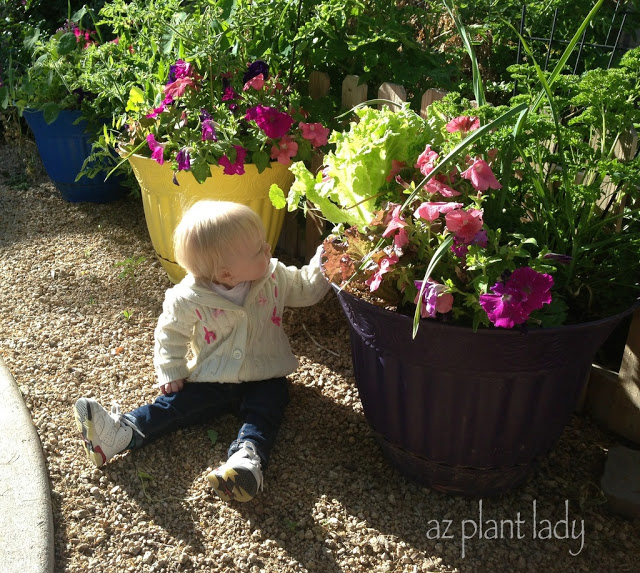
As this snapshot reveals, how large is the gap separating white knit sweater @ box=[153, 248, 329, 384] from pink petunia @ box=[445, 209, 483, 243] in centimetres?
73

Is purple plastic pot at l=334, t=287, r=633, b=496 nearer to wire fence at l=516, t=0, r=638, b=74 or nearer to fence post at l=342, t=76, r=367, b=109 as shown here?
fence post at l=342, t=76, r=367, b=109

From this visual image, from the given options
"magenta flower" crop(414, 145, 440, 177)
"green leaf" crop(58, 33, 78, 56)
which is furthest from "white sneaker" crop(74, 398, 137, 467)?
"green leaf" crop(58, 33, 78, 56)

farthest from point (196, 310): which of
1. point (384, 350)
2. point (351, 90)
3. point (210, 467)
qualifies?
point (351, 90)

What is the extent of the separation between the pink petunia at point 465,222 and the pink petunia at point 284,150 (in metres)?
1.21

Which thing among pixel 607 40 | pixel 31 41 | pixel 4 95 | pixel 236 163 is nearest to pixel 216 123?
pixel 236 163

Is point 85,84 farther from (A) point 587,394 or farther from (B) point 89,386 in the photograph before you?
(A) point 587,394

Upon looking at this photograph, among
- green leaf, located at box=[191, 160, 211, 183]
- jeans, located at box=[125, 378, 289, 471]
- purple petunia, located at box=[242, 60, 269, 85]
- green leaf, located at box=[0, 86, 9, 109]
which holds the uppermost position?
purple petunia, located at box=[242, 60, 269, 85]

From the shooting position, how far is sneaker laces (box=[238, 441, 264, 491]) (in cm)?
203

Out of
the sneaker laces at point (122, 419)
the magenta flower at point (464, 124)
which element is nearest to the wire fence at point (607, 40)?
the magenta flower at point (464, 124)

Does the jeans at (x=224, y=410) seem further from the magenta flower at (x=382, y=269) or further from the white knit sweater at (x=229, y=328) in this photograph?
the magenta flower at (x=382, y=269)

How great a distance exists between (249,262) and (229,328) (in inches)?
10.7

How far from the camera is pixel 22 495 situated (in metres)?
2.01

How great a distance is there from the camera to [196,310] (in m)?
2.28

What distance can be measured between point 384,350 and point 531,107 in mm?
727
